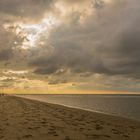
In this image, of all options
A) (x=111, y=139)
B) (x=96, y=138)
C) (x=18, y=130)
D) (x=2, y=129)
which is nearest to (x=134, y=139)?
(x=111, y=139)

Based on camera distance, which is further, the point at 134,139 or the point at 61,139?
the point at 134,139

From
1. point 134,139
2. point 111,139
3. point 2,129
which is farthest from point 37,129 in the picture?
point 134,139

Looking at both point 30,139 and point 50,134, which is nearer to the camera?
point 30,139

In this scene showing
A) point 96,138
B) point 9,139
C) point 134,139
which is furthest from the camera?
point 134,139

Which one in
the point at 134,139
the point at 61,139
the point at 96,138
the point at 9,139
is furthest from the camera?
the point at 134,139

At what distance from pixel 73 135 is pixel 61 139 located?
1.53m

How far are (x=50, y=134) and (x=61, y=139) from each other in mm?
1533

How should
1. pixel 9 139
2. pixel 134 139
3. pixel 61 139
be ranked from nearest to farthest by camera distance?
pixel 9 139, pixel 61 139, pixel 134 139

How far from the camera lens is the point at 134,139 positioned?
14.6m

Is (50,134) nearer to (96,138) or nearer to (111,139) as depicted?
(96,138)

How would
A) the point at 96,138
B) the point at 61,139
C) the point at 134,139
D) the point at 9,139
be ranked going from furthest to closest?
the point at 134,139, the point at 96,138, the point at 61,139, the point at 9,139

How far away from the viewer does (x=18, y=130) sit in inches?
569

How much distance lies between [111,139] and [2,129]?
7.15 m

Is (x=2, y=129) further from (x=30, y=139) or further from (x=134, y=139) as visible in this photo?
(x=134, y=139)
